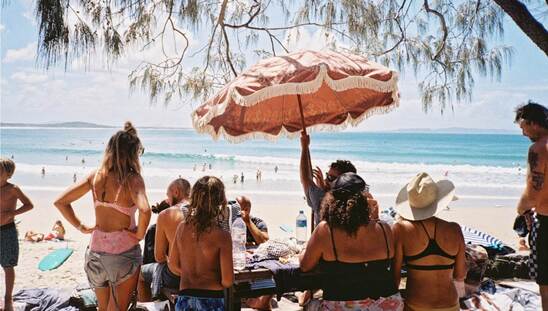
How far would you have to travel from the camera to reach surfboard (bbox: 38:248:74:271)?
610cm

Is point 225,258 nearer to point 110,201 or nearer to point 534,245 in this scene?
point 110,201

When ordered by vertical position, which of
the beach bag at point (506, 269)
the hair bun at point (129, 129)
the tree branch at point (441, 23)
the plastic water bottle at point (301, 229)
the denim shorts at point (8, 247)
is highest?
the tree branch at point (441, 23)

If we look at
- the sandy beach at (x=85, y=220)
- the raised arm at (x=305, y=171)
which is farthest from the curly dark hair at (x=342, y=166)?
the sandy beach at (x=85, y=220)

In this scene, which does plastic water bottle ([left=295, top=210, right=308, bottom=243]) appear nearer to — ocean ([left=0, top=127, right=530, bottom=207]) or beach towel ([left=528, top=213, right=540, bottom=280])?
beach towel ([left=528, top=213, right=540, bottom=280])

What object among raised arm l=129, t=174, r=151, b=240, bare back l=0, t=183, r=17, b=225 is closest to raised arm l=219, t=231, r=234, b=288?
raised arm l=129, t=174, r=151, b=240

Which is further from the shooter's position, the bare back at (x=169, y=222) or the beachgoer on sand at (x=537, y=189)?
the beachgoer on sand at (x=537, y=189)

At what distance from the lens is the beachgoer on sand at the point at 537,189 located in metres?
3.19

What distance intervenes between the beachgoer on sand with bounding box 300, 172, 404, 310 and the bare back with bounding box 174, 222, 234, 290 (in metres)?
0.41

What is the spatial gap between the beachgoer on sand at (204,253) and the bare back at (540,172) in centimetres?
215

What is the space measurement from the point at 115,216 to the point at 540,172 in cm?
278

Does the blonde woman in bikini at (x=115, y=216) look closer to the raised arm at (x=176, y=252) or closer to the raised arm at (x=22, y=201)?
the raised arm at (x=176, y=252)

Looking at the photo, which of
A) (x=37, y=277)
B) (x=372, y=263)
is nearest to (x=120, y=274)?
(x=372, y=263)

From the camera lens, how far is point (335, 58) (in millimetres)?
2939

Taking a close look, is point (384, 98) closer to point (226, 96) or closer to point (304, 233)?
point (304, 233)
